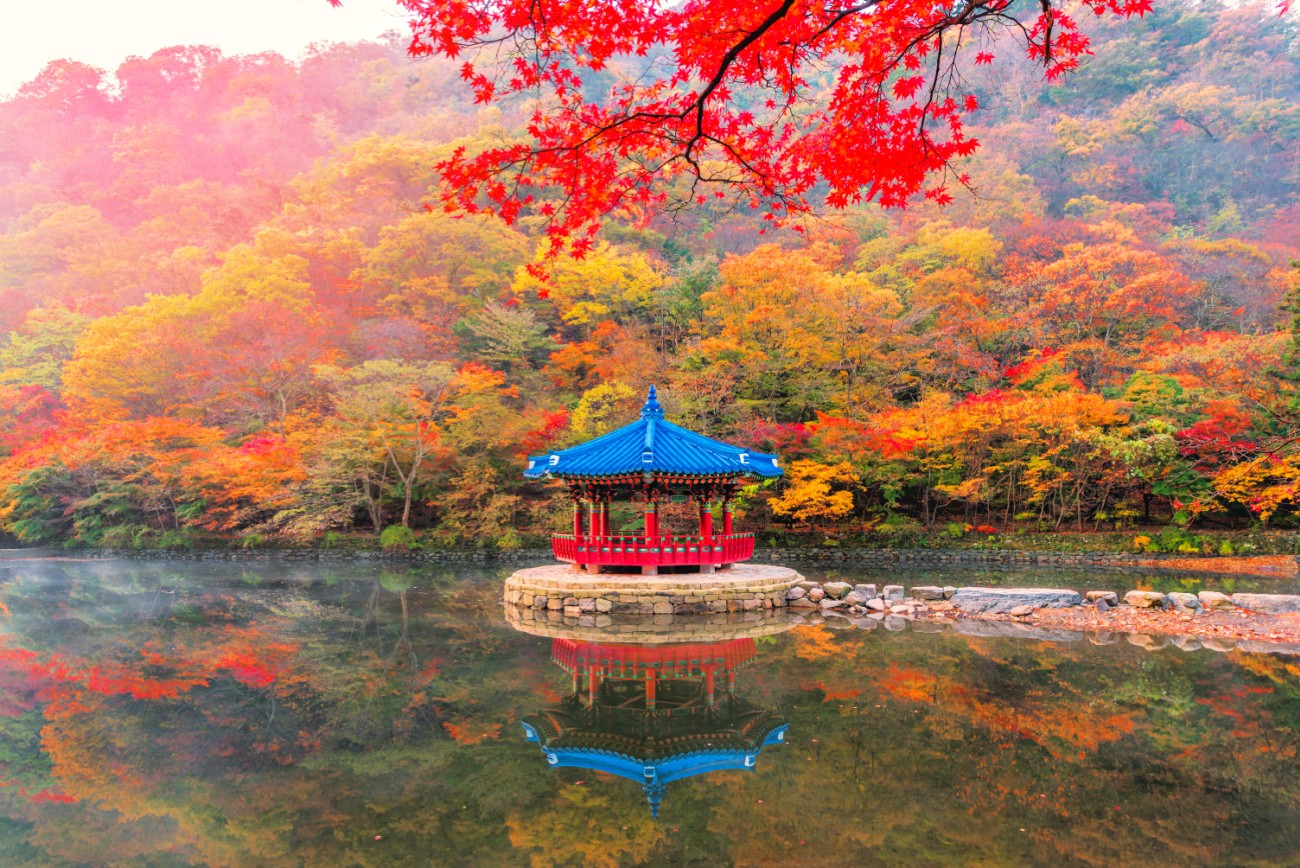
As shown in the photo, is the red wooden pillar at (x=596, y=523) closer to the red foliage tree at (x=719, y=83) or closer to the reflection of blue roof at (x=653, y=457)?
the reflection of blue roof at (x=653, y=457)

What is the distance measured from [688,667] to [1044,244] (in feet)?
90.3

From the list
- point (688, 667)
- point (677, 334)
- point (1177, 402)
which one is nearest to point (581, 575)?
point (688, 667)

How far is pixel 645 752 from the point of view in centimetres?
542

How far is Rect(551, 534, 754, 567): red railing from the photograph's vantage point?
12297 mm

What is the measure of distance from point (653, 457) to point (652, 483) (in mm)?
760

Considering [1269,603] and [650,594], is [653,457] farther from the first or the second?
[1269,603]

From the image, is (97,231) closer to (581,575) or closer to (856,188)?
(581,575)

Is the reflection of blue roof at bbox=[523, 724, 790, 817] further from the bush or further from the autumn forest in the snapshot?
the bush

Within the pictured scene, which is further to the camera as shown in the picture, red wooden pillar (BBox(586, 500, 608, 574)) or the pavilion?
red wooden pillar (BBox(586, 500, 608, 574))

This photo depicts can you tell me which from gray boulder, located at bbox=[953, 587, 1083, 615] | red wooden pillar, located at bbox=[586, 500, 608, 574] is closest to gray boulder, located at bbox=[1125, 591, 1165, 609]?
gray boulder, located at bbox=[953, 587, 1083, 615]

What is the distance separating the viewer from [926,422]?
18969 millimetres

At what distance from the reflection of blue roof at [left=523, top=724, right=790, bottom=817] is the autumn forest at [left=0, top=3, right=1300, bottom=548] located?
948 cm

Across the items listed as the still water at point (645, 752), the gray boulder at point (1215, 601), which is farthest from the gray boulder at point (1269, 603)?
the still water at point (645, 752)

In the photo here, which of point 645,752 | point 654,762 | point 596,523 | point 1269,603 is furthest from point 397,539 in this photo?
point 1269,603
